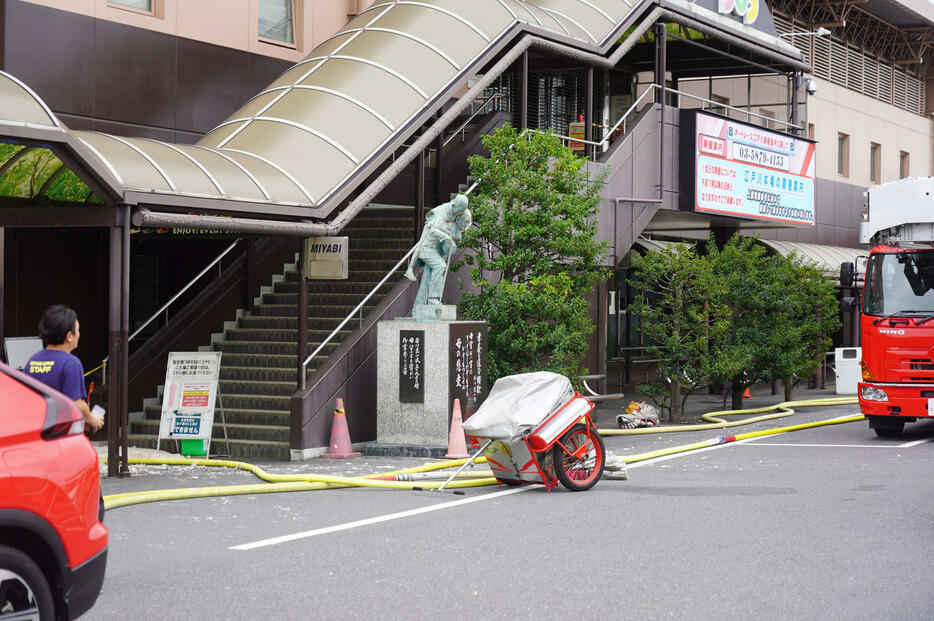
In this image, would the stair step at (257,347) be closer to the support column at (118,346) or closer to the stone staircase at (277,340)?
the stone staircase at (277,340)

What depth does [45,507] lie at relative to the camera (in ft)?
17.4

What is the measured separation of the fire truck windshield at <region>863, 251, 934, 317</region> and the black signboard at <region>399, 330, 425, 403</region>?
668cm

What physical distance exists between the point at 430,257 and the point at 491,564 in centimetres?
818

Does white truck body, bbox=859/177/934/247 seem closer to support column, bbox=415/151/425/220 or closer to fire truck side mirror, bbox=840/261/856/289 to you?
fire truck side mirror, bbox=840/261/856/289

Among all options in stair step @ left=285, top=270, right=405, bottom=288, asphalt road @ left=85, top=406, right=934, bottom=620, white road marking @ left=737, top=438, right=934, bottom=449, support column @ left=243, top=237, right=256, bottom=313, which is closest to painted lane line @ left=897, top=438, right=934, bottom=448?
white road marking @ left=737, top=438, right=934, bottom=449

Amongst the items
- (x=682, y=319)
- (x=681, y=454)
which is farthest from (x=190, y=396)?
(x=682, y=319)

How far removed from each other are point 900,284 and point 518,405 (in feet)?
26.6

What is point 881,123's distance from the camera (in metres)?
42.0

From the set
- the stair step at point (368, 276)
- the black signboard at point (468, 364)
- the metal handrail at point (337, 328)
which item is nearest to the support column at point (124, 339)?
the metal handrail at point (337, 328)

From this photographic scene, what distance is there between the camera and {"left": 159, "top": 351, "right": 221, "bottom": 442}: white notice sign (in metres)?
15.4

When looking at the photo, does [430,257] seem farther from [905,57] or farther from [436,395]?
[905,57]

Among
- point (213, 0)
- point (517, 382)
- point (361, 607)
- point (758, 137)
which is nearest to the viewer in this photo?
point (361, 607)

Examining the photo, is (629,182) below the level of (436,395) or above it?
above

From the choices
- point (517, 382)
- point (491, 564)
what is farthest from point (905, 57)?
point (491, 564)
